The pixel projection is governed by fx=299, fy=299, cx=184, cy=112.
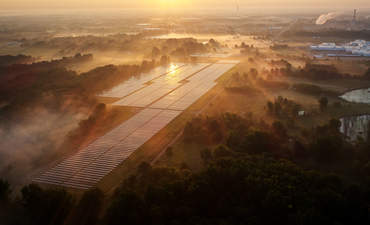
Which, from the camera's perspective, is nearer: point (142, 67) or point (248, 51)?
point (142, 67)

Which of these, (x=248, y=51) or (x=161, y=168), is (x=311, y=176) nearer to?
(x=161, y=168)

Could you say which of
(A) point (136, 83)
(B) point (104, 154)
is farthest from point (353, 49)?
(B) point (104, 154)

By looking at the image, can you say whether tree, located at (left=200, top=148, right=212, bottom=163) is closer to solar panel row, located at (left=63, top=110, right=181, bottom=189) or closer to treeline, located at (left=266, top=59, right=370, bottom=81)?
solar panel row, located at (left=63, top=110, right=181, bottom=189)

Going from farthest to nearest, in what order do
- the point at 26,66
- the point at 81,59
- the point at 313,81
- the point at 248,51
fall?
the point at 248,51
the point at 81,59
the point at 26,66
the point at 313,81

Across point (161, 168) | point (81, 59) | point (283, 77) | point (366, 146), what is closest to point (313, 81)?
point (283, 77)

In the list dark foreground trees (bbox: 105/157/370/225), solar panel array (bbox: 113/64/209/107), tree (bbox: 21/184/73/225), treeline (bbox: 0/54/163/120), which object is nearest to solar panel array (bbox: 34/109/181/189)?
tree (bbox: 21/184/73/225)

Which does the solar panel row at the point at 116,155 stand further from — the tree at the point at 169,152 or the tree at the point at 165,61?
the tree at the point at 165,61
